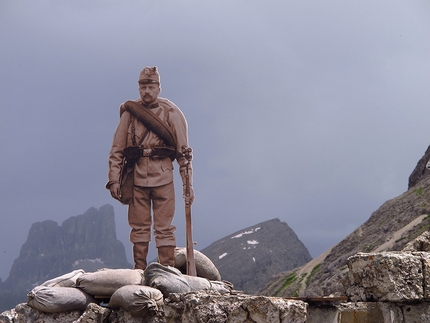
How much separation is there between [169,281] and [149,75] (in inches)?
192

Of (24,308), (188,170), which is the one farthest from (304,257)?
(24,308)

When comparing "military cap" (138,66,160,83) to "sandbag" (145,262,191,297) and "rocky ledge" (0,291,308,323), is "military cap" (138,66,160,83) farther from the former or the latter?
"rocky ledge" (0,291,308,323)

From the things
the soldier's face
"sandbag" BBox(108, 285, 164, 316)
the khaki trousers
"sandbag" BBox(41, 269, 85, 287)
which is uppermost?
the soldier's face

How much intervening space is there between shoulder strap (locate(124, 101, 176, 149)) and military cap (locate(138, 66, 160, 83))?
1.90ft

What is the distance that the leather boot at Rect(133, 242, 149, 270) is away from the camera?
10.8m

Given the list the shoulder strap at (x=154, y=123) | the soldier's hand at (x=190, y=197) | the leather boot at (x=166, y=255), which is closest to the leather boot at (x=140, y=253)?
the leather boot at (x=166, y=255)

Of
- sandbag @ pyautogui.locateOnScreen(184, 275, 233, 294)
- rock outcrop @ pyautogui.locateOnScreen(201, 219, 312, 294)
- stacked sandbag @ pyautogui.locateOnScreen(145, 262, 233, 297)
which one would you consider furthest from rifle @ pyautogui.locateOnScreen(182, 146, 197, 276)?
rock outcrop @ pyautogui.locateOnScreen(201, 219, 312, 294)

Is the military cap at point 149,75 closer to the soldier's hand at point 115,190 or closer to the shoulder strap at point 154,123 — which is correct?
the shoulder strap at point 154,123

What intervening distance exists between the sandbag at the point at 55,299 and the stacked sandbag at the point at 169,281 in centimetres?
99

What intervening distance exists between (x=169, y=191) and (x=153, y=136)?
3.67 ft

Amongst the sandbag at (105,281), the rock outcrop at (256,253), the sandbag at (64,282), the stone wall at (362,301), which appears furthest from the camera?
the rock outcrop at (256,253)

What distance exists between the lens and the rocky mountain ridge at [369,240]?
113 feet

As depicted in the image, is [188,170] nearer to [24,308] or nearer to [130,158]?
[130,158]

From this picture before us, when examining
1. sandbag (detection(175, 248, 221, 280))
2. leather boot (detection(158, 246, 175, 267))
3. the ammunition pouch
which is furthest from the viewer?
the ammunition pouch
